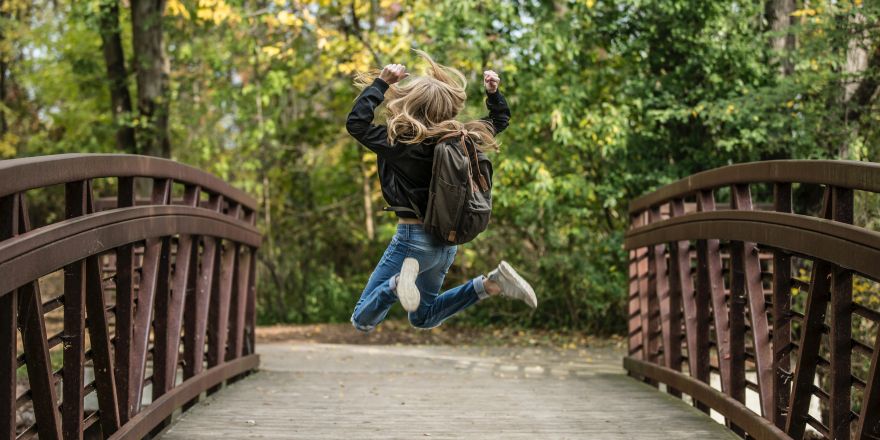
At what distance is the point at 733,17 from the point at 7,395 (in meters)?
9.93

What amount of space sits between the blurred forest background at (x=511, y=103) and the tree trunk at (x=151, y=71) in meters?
0.03

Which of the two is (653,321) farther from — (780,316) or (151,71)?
(151,71)

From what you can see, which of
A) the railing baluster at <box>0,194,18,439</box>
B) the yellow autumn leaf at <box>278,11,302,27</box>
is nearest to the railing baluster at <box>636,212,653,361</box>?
the railing baluster at <box>0,194,18,439</box>

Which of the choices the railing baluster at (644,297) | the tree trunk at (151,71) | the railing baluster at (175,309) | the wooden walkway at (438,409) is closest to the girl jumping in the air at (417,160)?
the wooden walkway at (438,409)

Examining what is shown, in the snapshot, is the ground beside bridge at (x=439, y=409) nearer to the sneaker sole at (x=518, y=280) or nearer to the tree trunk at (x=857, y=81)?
the sneaker sole at (x=518, y=280)

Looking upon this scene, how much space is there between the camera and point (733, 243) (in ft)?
18.0

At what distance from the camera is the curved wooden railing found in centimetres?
339

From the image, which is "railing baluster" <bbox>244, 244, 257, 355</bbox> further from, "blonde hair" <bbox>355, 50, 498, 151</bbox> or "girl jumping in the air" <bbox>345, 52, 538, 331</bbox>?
"blonde hair" <bbox>355, 50, 498, 151</bbox>

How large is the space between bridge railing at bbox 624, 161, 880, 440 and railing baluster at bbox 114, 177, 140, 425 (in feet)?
9.80

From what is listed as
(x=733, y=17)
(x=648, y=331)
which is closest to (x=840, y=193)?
(x=648, y=331)

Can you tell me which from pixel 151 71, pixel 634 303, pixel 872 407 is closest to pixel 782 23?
pixel 634 303

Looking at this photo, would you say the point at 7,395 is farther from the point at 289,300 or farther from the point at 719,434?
the point at 289,300

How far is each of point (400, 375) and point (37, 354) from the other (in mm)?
4913

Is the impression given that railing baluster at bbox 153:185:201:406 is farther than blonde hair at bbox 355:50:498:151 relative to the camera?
Yes
